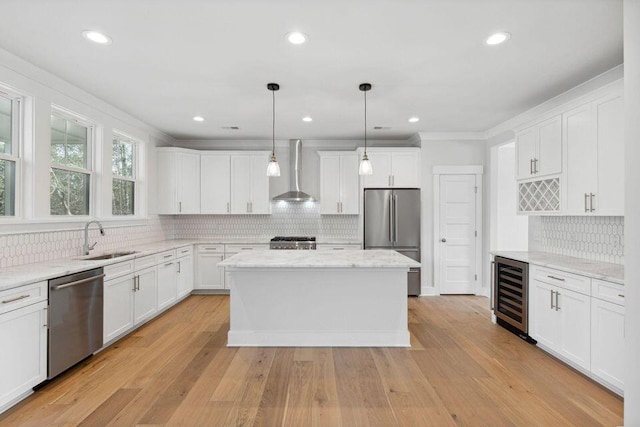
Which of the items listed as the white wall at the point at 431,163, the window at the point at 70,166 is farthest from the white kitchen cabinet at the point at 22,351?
the white wall at the point at 431,163

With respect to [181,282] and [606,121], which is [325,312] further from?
[606,121]

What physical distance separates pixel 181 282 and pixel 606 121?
5.41 meters

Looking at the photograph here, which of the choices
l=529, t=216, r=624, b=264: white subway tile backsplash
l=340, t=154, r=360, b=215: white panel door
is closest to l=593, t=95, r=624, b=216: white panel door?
l=529, t=216, r=624, b=264: white subway tile backsplash

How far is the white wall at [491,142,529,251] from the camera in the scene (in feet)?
17.7

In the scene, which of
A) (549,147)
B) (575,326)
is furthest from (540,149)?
(575,326)

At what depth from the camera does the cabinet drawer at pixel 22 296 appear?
7.43 feet

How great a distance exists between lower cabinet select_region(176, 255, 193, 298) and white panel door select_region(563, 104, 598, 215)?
496cm

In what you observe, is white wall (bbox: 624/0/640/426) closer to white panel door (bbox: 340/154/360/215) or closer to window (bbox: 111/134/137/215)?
white panel door (bbox: 340/154/360/215)

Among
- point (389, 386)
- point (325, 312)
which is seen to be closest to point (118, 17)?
point (325, 312)

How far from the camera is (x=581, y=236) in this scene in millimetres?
3639

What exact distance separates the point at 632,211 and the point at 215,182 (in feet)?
17.8

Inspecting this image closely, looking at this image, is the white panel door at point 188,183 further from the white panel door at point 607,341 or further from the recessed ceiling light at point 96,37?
the white panel door at point 607,341

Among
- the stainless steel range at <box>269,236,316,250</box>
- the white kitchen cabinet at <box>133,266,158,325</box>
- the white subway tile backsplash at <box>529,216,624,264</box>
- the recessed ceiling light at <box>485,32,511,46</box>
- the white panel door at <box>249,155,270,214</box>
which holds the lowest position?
the white kitchen cabinet at <box>133,266,158,325</box>

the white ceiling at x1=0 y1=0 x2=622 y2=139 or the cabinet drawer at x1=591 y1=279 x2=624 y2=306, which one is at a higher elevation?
the white ceiling at x1=0 y1=0 x2=622 y2=139
